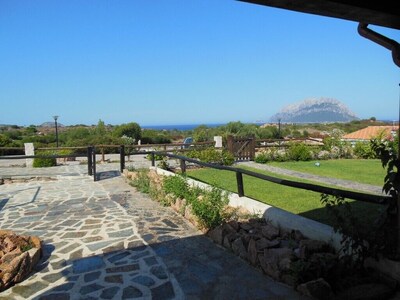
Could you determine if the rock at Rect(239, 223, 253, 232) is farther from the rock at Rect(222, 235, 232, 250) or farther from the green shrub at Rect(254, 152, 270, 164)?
the green shrub at Rect(254, 152, 270, 164)

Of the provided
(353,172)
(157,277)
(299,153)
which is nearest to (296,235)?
(157,277)

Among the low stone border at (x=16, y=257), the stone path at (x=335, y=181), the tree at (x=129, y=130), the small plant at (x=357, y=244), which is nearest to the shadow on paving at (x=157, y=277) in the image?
the low stone border at (x=16, y=257)

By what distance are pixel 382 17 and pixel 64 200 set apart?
23.2ft

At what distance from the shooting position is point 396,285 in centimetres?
279

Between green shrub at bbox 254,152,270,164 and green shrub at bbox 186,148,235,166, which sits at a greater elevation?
green shrub at bbox 186,148,235,166

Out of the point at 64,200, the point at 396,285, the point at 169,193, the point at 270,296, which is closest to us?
the point at 396,285

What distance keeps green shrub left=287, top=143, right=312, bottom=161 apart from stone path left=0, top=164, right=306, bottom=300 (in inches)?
387

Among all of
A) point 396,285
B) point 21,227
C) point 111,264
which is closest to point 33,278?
point 111,264

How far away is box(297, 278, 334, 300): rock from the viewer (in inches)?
112

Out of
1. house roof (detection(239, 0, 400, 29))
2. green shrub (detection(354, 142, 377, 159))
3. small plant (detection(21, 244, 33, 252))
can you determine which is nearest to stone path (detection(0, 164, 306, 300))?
small plant (detection(21, 244, 33, 252))

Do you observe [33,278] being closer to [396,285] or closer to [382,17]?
[396,285]

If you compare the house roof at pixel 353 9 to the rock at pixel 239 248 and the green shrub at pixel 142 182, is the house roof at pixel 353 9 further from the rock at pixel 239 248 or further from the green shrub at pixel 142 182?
the green shrub at pixel 142 182

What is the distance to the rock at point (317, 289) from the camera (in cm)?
285

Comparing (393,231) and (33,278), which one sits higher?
(393,231)
